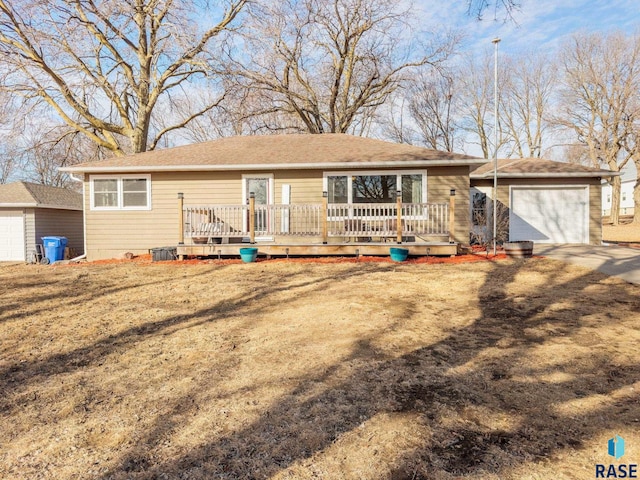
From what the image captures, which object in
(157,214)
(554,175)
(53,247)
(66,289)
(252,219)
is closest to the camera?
(66,289)

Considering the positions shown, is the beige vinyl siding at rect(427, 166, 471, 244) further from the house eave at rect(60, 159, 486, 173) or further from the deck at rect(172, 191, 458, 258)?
the deck at rect(172, 191, 458, 258)

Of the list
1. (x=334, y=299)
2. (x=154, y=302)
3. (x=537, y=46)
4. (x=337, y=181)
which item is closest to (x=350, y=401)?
(x=334, y=299)

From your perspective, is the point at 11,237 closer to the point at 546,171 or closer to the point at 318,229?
the point at 318,229

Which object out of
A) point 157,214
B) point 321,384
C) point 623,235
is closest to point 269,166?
point 157,214

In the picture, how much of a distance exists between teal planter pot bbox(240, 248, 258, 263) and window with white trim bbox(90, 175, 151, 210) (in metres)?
3.93

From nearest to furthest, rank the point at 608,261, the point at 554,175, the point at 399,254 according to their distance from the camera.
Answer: the point at 608,261, the point at 399,254, the point at 554,175

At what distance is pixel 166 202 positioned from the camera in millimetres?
11211

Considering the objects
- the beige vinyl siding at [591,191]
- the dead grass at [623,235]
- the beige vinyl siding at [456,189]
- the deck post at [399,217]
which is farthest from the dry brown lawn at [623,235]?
the deck post at [399,217]

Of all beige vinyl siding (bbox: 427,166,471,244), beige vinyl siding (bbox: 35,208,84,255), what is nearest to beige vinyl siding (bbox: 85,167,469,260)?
beige vinyl siding (bbox: 427,166,471,244)

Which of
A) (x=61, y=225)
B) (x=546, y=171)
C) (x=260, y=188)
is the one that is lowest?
(x=61, y=225)

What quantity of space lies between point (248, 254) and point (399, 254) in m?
3.80

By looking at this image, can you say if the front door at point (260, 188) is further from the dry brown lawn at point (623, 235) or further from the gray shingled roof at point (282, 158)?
the dry brown lawn at point (623, 235)

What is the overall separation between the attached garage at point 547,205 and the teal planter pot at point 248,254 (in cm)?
818

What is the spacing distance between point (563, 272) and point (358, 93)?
18689 mm
